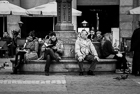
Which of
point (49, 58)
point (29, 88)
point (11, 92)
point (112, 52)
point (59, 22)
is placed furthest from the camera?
point (59, 22)

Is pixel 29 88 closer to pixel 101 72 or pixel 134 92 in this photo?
pixel 134 92

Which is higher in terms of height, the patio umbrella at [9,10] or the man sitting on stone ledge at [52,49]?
the patio umbrella at [9,10]

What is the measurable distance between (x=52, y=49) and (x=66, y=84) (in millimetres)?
2572

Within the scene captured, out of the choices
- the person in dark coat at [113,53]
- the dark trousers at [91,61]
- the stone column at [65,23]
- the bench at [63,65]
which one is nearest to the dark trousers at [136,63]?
the person in dark coat at [113,53]

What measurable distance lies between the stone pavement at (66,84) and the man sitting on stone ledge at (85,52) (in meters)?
0.36

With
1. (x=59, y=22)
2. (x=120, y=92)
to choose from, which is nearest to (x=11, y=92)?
(x=120, y=92)

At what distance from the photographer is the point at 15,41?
74.6 feet

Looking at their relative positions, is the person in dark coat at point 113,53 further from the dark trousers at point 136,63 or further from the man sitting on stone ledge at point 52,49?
the man sitting on stone ledge at point 52,49

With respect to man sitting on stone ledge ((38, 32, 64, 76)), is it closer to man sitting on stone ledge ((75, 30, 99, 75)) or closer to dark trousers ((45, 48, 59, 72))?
dark trousers ((45, 48, 59, 72))

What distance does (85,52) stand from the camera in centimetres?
1398

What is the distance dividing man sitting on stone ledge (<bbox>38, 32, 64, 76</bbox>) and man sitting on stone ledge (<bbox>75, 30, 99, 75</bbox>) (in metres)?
0.64

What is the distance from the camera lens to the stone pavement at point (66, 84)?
10.6m

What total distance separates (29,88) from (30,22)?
59.2 ft

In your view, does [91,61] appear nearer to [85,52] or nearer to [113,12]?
[85,52]
